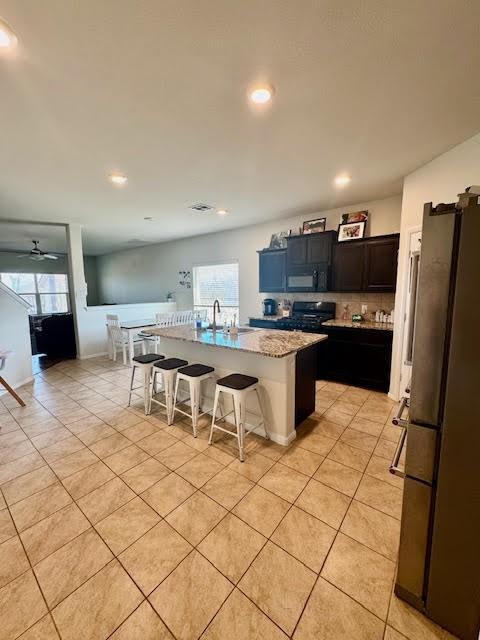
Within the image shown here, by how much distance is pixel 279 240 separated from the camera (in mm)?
4984

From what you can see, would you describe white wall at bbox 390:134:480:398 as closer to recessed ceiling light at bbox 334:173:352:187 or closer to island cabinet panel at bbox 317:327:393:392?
island cabinet panel at bbox 317:327:393:392

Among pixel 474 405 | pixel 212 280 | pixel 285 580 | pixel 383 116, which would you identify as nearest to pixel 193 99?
pixel 383 116

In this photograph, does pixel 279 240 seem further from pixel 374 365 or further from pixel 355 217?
pixel 374 365

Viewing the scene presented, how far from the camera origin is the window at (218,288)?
609 cm

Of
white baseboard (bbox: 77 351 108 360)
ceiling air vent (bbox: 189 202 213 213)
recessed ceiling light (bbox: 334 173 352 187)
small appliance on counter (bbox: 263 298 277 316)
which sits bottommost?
white baseboard (bbox: 77 351 108 360)

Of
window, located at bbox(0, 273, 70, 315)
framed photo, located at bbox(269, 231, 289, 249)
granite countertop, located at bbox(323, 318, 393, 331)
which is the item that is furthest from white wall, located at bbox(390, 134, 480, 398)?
window, located at bbox(0, 273, 70, 315)

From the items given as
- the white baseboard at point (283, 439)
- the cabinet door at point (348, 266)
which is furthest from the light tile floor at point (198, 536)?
the cabinet door at point (348, 266)

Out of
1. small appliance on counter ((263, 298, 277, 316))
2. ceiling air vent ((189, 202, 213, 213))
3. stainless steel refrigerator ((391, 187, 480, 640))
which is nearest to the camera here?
stainless steel refrigerator ((391, 187, 480, 640))

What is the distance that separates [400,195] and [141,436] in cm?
450

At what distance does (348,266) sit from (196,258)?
12.8ft

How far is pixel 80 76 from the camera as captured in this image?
1604 mm

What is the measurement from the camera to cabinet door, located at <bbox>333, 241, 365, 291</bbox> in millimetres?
3949

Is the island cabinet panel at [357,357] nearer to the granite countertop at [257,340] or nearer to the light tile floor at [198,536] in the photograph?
the light tile floor at [198,536]

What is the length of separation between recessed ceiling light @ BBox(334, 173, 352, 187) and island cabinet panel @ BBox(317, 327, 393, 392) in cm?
191
